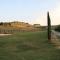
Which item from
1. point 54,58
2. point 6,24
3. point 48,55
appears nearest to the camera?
point 54,58

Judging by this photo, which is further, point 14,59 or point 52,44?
point 52,44

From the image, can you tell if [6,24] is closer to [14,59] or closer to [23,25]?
[23,25]

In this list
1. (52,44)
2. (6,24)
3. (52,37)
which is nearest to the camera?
(52,44)

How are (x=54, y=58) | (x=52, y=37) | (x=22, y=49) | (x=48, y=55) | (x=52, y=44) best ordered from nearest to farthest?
(x=54, y=58) < (x=48, y=55) < (x=22, y=49) < (x=52, y=44) < (x=52, y=37)

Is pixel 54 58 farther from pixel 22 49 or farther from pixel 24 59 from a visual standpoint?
pixel 22 49

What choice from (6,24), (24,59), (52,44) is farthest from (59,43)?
(6,24)

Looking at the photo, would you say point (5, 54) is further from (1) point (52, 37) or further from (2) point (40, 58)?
(1) point (52, 37)

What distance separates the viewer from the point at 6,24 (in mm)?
68375

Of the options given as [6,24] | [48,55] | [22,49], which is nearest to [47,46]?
[22,49]

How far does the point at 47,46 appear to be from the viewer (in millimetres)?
19547

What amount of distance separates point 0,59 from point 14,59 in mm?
814

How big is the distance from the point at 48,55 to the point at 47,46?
4023mm

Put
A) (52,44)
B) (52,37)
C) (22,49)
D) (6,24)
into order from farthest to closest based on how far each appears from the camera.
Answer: (6,24) < (52,37) < (52,44) < (22,49)

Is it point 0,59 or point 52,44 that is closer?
point 0,59
